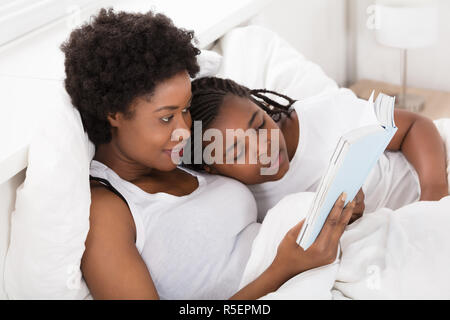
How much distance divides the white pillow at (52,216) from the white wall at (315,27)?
1.05 m

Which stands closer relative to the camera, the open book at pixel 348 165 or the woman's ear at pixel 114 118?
the open book at pixel 348 165

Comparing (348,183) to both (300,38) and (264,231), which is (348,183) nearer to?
(264,231)

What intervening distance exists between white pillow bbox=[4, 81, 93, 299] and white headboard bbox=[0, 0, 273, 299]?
0.09ft

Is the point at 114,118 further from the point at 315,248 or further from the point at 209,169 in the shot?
the point at 315,248

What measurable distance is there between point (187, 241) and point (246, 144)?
0.25 m

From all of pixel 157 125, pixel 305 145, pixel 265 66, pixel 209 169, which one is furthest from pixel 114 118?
pixel 265 66

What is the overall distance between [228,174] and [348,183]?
0.38m

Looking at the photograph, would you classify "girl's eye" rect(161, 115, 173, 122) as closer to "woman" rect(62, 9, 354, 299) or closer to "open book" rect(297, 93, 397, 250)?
"woman" rect(62, 9, 354, 299)

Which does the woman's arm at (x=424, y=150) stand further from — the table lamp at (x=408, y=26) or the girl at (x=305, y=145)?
the table lamp at (x=408, y=26)

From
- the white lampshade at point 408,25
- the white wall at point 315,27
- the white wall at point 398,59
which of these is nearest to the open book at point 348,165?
the white wall at point 315,27

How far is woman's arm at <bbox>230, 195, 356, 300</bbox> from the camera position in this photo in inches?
37.3

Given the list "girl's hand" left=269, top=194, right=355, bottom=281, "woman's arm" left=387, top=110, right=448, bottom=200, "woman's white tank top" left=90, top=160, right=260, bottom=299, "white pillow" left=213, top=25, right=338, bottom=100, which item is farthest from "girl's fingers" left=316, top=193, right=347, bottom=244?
"white pillow" left=213, top=25, right=338, bottom=100

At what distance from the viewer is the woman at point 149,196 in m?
0.97
